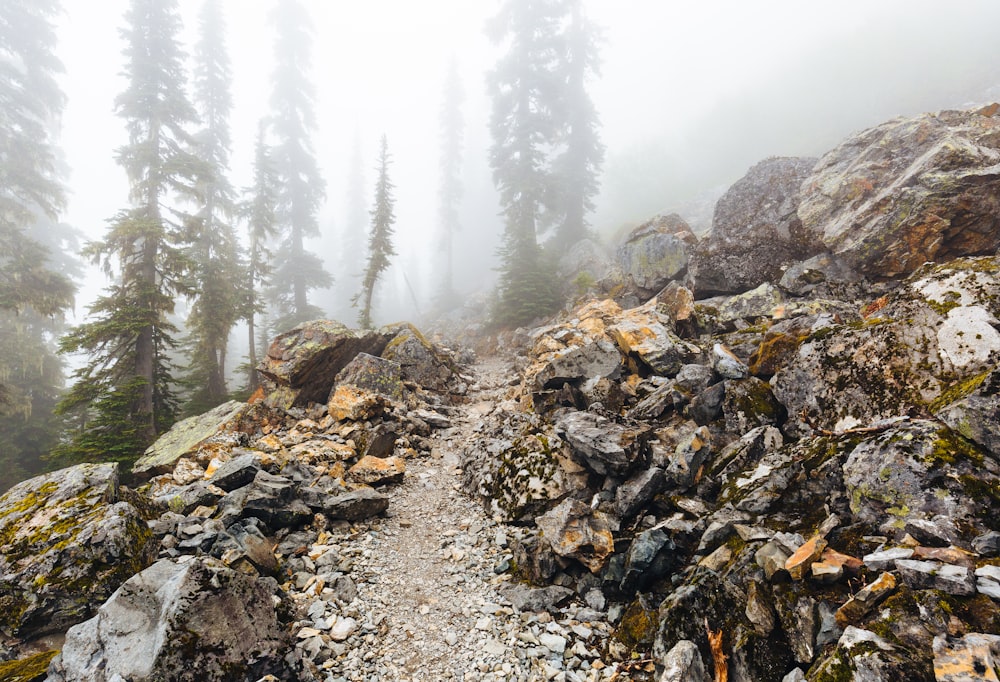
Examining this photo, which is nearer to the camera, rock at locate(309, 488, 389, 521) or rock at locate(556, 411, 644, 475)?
rock at locate(556, 411, 644, 475)

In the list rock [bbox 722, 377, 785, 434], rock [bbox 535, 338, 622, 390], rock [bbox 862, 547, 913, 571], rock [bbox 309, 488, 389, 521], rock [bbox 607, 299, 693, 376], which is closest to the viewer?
rock [bbox 862, 547, 913, 571]

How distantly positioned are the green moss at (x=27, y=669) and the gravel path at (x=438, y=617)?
2437mm

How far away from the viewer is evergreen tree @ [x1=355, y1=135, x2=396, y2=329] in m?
26.2

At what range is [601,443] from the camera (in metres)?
7.11

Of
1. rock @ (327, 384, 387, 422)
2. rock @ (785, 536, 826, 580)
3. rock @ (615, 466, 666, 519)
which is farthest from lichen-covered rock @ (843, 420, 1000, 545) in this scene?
rock @ (327, 384, 387, 422)

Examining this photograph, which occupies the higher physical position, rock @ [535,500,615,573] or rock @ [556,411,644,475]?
rock @ [556,411,644,475]

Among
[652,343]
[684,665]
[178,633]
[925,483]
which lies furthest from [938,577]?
[652,343]

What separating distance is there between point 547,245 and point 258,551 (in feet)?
112

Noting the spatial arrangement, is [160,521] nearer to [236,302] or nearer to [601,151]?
[236,302]

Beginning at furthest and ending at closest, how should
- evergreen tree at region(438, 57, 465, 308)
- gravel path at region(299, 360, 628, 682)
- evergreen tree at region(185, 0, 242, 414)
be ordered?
evergreen tree at region(438, 57, 465, 308) → evergreen tree at region(185, 0, 242, 414) → gravel path at region(299, 360, 628, 682)

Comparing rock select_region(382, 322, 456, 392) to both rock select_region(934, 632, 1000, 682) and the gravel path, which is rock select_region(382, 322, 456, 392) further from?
rock select_region(934, 632, 1000, 682)

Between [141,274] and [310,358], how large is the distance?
376 inches

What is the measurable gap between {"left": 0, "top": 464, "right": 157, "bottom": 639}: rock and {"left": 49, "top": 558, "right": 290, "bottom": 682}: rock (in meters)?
1.60

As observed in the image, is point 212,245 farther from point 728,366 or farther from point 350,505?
point 728,366
